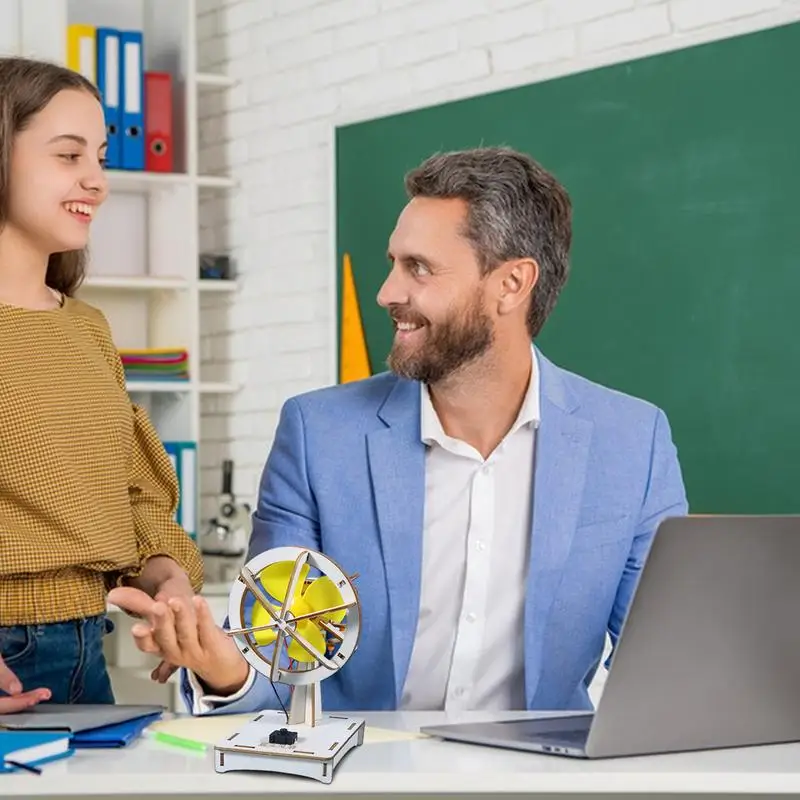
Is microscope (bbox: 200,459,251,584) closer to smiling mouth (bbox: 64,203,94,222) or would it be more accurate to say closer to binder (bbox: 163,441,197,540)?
binder (bbox: 163,441,197,540)

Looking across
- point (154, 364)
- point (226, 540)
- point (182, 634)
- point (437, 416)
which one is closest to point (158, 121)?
point (154, 364)

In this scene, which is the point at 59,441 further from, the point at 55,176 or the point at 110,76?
the point at 110,76

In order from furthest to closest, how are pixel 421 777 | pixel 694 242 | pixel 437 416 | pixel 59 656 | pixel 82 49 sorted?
pixel 82 49
pixel 694 242
pixel 437 416
pixel 59 656
pixel 421 777

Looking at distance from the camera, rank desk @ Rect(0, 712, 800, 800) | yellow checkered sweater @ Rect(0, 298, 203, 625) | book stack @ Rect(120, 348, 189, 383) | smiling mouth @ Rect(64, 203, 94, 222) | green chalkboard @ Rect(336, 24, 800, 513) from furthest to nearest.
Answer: book stack @ Rect(120, 348, 189, 383)
green chalkboard @ Rect(336, 24, 800, 513)
smiling mouth @ Rect(64, 203, 94, 222)
yellow checkered sweater @ Rect(0, 298, 203, 625)
desk @ Rect(0, 712, 800, 800)

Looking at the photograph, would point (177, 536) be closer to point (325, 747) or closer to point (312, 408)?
point (312, 408)

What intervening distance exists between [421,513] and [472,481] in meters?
0.10

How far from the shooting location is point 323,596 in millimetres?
1568

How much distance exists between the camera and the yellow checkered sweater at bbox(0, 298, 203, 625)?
2.04 metres

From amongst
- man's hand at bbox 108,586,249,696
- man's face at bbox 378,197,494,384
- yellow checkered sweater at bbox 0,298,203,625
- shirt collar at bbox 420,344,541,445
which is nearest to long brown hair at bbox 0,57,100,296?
yellow checkered sweater at bbox 0,298,203,625

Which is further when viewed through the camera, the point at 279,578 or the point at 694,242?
the point at 694,242

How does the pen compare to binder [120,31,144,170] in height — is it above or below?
below

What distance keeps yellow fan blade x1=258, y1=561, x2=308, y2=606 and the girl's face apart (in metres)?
0.78

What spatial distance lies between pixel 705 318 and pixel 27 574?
1.95 m

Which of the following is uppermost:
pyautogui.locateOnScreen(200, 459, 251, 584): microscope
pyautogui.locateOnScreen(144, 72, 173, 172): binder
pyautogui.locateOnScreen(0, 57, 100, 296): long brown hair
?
pyautogui.locateOnScreen(144, 72, 173, 172): binder
